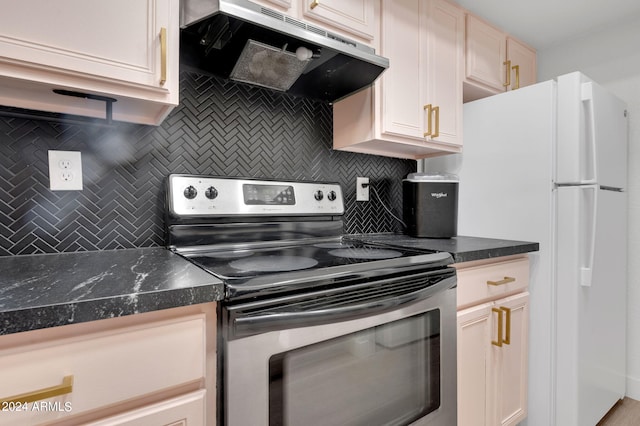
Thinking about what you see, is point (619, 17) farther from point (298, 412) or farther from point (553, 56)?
point (298, 412)

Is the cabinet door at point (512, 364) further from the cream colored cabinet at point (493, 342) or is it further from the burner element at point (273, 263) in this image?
the burner element at point (273, 263)

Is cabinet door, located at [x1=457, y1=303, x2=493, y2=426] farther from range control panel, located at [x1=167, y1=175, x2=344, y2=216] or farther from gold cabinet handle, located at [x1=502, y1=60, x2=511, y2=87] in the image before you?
gold cabinet handle, located at [x1=502, y1=60, x2=511, y2=87]

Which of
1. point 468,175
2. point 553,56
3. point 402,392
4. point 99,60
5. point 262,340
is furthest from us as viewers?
point 553,56

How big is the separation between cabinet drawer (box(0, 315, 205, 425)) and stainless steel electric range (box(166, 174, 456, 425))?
8cm

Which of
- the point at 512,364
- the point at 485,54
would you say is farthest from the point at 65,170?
the point at 485,54

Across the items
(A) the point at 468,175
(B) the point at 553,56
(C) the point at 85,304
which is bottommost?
(C) the point at 85,304

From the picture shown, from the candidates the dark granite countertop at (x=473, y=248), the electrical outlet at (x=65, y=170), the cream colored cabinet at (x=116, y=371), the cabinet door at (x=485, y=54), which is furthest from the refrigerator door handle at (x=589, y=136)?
the electrical outlet at (x=65, y=170)

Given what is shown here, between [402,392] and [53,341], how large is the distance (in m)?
0.95

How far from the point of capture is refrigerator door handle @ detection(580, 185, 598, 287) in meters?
1.49

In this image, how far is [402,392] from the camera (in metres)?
1.07

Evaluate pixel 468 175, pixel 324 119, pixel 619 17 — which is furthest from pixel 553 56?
pixel 324 119

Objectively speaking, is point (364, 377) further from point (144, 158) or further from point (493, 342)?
point (144, 158)

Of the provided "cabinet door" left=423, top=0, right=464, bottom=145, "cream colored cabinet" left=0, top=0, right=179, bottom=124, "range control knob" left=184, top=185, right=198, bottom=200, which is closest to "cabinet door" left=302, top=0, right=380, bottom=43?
"cabinet door" left=423, top=0, right=464, bottom=145

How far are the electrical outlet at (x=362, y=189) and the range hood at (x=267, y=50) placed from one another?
50 centimetres
